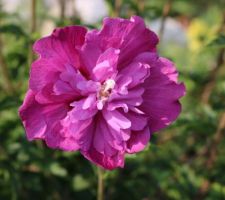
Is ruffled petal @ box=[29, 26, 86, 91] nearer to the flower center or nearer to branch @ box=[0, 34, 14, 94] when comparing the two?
the flower center

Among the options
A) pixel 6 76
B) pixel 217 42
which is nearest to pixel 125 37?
pixel 217 42

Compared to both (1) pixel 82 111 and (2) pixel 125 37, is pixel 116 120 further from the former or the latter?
→ (2) pixel 125 37

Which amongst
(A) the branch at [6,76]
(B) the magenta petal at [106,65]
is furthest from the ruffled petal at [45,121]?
(A) the branch at [6,76]

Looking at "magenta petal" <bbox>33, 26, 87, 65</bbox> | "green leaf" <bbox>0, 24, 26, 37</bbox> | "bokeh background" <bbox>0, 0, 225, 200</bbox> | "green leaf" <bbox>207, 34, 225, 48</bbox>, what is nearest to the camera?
"magenta petal" <bbox>33, 26, 87, 65</bbox>

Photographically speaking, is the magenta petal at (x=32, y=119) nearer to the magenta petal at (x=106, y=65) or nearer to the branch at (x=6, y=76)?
the magenta petal at (x=106, y=65)

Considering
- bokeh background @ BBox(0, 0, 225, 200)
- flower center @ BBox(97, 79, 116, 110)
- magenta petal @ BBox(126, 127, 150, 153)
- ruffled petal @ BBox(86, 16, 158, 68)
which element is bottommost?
bokeh background @ BBox(0, 0, 225, 200)

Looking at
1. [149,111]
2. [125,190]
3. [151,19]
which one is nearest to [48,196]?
[125,190]

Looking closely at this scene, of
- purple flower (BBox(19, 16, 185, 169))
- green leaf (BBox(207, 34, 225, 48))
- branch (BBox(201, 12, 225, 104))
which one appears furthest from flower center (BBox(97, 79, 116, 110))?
branch (BBox(201, 12, 225, 104))

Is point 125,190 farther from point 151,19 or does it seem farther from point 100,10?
point 100,10
